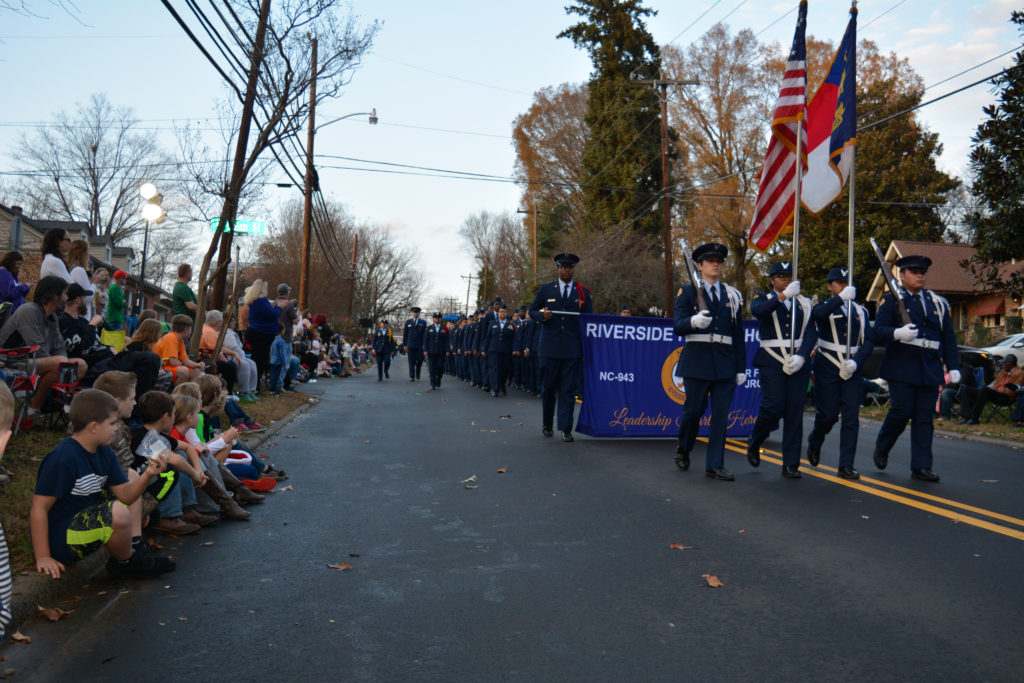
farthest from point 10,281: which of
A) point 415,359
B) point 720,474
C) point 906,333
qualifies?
point 415,359

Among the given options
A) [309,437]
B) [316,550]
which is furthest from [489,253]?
[316,550]

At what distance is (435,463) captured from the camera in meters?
8.98

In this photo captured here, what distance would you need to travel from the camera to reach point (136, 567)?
16.1ft

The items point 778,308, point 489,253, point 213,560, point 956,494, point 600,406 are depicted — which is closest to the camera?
point 213,560

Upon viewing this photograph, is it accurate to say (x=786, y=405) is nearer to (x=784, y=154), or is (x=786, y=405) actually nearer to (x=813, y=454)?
(x=813, y=454)

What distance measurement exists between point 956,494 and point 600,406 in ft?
13.7

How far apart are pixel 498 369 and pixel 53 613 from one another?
54.6 ft

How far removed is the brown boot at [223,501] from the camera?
6375 millimetres

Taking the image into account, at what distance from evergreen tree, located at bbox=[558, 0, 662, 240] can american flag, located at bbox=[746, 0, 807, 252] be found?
35746mm

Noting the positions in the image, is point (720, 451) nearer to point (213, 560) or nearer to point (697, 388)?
point (697, 388)

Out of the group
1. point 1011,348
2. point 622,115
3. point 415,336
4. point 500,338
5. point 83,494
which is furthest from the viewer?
point 622,115

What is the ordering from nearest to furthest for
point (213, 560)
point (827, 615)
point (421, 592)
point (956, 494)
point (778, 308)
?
point (827, 615)
point (421, 592)
point (213, 560)
point (956, 494)
point (778, 308)

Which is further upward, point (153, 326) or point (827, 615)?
point (153, 326)

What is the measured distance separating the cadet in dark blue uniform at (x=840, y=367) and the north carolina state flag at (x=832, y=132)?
131cm
